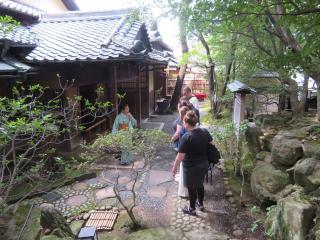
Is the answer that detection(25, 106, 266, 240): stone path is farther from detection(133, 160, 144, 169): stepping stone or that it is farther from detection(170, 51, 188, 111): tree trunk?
detection(170, 51, 188, 111): tree trunk

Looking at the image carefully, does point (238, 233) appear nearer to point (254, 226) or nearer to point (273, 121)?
point (254, 226)

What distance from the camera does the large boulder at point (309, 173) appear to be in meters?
4.20

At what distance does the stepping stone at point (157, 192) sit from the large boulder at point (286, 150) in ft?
7.91

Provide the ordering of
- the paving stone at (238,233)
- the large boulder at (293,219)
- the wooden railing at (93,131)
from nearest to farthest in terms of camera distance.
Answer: the large boulder at (293,219) → the paving stone at (238,233) → the wooden railing at (93,131)

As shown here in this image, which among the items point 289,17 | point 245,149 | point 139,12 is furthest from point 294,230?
point 139,12

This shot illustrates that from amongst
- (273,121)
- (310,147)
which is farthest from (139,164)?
(273,121)

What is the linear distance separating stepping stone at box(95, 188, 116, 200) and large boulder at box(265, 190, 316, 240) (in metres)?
3.37

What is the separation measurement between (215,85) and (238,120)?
24.3 ft

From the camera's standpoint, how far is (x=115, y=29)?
902 cm

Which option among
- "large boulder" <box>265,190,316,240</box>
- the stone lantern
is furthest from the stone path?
the stone lantern

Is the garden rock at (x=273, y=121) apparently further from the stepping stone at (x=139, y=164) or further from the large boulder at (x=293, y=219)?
the large boulder at (x=293, y=219)

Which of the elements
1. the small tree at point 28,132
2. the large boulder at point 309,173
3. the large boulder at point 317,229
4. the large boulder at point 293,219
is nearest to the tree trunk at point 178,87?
the small tree at point 28,132

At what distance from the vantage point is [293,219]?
3580mm

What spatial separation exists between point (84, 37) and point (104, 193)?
5092mm
